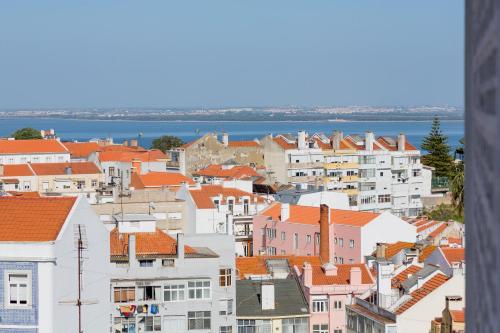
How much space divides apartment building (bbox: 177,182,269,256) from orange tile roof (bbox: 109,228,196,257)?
21.4 metres

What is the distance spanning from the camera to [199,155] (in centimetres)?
9238

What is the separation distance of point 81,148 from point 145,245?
68227 millimetres

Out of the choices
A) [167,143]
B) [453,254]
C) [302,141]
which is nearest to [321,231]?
[453,254]

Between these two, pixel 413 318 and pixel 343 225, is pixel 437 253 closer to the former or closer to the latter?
pixel 413 318

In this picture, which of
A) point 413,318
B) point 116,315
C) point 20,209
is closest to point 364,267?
point 413,318

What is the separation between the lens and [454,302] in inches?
1113

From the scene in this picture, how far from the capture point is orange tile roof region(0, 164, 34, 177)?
251ft

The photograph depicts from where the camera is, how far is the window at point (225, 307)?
3058cm

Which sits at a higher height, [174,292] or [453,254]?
[453,254]

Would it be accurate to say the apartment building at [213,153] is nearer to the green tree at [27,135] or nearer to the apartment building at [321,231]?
the green tree at [27,135]

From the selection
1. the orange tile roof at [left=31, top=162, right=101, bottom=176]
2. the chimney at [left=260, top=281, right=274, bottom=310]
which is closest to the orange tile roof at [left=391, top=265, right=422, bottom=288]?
the chimney at [left=260, top=281, right=274, bottom=310]

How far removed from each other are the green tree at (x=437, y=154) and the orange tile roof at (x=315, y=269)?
52714mm

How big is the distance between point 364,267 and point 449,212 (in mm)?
28901

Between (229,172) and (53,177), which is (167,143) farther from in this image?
(53,177)
